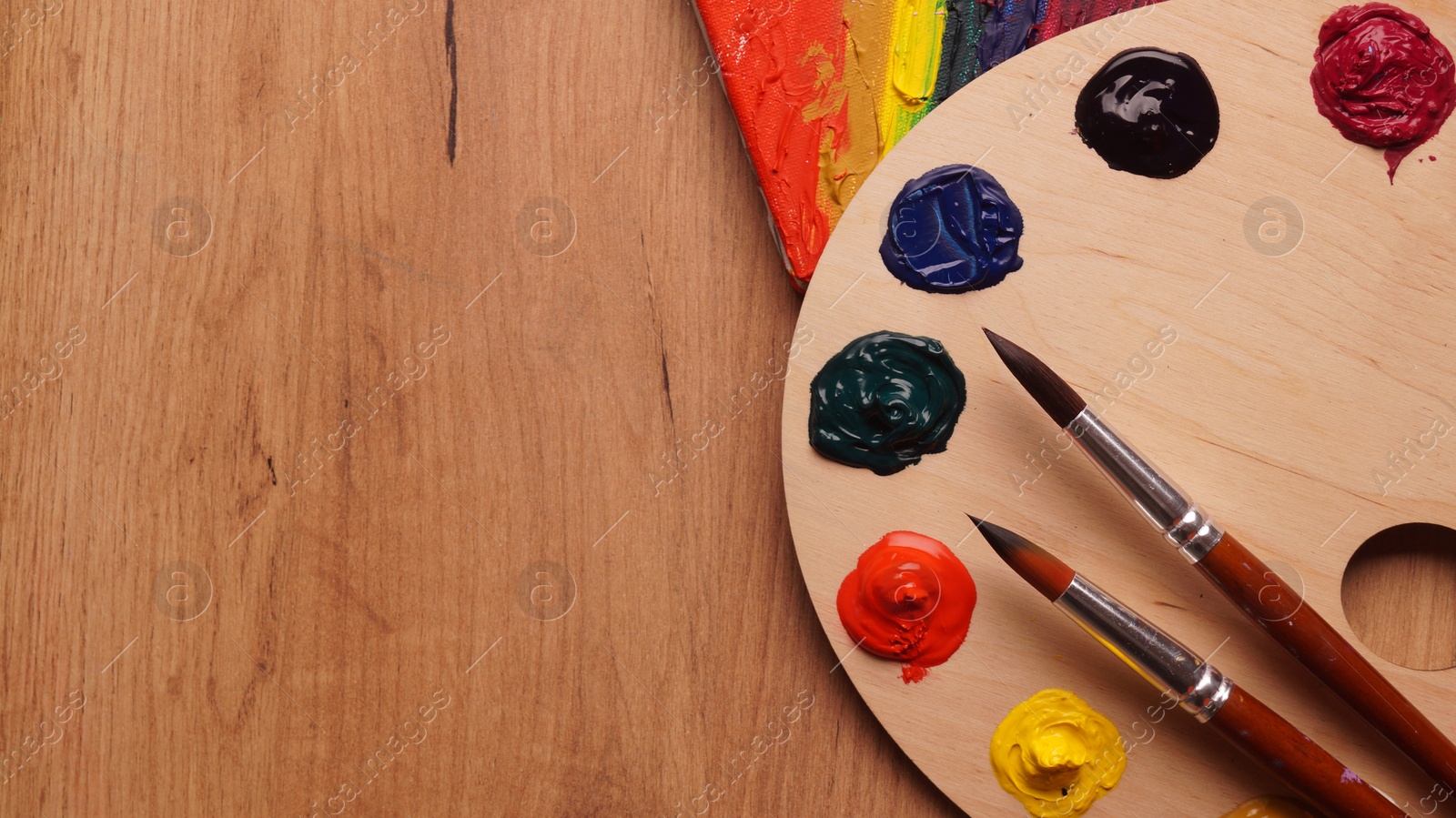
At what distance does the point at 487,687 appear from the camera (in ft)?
4.06

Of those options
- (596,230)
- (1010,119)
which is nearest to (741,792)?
(596,230)

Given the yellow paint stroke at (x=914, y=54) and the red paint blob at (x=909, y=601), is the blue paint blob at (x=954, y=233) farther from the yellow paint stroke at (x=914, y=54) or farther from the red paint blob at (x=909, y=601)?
the red paint blob at (x=909, y=601)

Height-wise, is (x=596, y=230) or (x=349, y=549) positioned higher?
(x=596, y=230)

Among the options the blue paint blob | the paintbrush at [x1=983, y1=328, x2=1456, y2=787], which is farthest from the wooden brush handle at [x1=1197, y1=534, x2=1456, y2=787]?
the blue paint blob

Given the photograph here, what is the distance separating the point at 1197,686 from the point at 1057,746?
0.17m

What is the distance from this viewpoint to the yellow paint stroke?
119 centimetres

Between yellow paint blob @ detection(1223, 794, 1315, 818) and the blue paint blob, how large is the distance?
2.22ft

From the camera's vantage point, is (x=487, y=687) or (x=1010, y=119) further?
(x=487, y=687)

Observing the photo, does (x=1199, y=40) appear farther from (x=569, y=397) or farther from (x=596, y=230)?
(x=569, y=397)

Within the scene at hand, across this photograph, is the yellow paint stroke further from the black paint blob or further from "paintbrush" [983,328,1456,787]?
"paintbrush" [983,328,1456,787]

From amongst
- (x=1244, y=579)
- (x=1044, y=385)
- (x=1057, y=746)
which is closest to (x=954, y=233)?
(x=1044, y=385)

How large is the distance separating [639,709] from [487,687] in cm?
20

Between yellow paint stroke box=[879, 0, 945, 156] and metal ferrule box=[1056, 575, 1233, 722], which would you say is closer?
metal ferrule box=[1056, 575, 1233, 722]

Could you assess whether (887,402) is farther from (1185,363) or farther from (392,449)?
(392,449)
